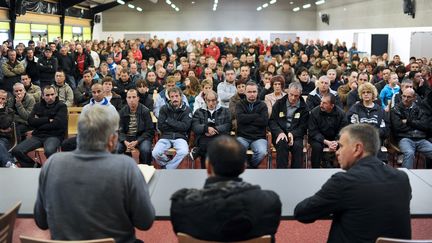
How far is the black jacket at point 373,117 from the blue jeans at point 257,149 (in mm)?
1081

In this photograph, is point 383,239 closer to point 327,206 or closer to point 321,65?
point 327,206

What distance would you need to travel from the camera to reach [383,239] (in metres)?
2.13

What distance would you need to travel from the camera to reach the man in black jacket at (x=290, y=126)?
5.61 m

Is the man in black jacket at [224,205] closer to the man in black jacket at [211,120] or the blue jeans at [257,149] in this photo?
the blue jeans at [257,149]

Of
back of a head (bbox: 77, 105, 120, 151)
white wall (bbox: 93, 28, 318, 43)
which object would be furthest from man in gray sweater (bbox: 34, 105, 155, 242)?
white wall (bbox: 93, 28, 318, 43)

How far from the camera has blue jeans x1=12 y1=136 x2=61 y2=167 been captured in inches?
221

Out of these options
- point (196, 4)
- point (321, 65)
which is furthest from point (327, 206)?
point (196, 4)

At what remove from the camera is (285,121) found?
5879 mm

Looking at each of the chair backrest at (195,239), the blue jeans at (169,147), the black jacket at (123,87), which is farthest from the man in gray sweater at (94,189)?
the black jacket at (123,87)

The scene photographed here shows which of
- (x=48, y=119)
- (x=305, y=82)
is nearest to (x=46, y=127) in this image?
(x=48, y=119)

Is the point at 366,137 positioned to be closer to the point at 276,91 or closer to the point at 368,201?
the point at 368,201

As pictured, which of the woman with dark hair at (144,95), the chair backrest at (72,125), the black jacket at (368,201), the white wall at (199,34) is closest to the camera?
the black jacket at (368,201)

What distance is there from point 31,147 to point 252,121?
2.65 meters

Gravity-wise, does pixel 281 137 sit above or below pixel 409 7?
below
